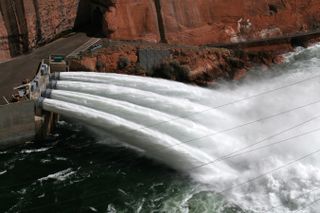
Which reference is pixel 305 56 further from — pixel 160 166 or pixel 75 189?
pixel 75 189

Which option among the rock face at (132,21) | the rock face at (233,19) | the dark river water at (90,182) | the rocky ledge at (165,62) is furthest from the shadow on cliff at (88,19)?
the dark river water at (90,182)

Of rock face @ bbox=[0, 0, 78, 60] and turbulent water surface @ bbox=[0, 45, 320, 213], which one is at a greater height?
rock face @ bbox=[0, 0, 78, 60]

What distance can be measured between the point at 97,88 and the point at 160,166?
7.18 meters

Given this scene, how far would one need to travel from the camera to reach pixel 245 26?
3638cm

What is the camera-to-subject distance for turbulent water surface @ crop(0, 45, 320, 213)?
21.3 m

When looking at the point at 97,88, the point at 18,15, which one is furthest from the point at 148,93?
the point at 18,15

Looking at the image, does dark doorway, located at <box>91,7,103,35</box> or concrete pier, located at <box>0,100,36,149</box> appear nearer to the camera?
concrete pier, located at <box>0,100,36,149</box>

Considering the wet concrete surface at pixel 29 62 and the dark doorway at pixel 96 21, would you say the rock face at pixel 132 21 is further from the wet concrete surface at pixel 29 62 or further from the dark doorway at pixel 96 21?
the wet concrete surface at pixel 29 62

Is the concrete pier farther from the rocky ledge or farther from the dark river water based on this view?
the rocky ledge

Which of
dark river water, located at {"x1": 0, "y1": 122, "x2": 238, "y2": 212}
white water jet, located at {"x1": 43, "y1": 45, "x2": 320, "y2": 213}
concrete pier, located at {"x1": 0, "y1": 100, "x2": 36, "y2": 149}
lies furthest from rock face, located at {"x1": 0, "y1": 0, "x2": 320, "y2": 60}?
dark river water, located at {"x1": 0, "y1": 122, "x2": 238, "y2": 212}

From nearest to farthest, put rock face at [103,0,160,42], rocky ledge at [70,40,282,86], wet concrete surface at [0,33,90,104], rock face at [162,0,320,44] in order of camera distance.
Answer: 1. wet concrete surface at [0,33,90,104]
2. rocky ledge at [70,40,282,86]
3. rock face at [103,0,160,42]
4. rock face at [162,0,320,44]

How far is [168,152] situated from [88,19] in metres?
18.2

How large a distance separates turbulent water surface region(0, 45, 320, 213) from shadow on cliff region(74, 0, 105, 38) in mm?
7821

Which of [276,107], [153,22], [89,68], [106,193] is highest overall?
[153,22]
